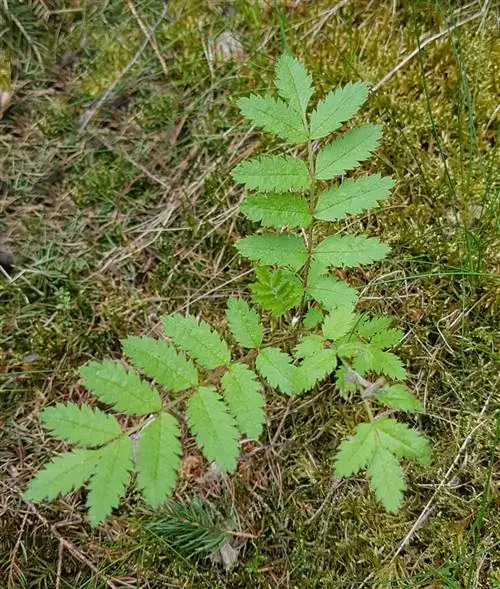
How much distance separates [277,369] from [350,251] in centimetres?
41

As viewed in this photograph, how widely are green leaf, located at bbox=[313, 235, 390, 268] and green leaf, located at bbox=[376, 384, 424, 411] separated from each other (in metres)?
0.37

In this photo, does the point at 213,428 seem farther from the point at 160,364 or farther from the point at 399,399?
the point at 399,399

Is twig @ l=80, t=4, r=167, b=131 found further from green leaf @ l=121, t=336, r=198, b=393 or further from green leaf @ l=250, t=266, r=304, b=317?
green leaf @ l=121, t=336, r=198, b=393

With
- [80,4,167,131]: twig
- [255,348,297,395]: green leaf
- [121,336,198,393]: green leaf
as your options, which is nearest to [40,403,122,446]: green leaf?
[121,336,198,393]: green leaf

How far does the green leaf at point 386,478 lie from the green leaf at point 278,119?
921 mm

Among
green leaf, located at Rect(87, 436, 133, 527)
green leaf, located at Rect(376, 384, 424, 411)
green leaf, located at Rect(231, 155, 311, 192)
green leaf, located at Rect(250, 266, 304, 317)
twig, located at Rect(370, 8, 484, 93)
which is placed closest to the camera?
green leaf, located at Rect(87, 436, 133, 527)

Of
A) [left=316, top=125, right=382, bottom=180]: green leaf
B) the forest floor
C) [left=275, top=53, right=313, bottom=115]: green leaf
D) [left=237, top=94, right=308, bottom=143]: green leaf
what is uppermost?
[left=275, top=53, right=313, bottom=115]: green leaf

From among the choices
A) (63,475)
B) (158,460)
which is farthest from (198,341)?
(63,475)

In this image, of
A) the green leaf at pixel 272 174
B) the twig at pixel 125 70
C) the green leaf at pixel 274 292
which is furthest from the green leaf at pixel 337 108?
the twig at pixel 125 70

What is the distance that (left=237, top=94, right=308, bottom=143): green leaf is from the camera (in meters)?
1.84

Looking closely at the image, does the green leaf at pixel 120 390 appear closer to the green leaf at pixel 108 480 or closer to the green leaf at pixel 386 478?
the green leaf at pixel 108 480

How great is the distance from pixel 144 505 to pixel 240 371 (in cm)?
77

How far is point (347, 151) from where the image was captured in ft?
6.08

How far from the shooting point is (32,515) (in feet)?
7.31
